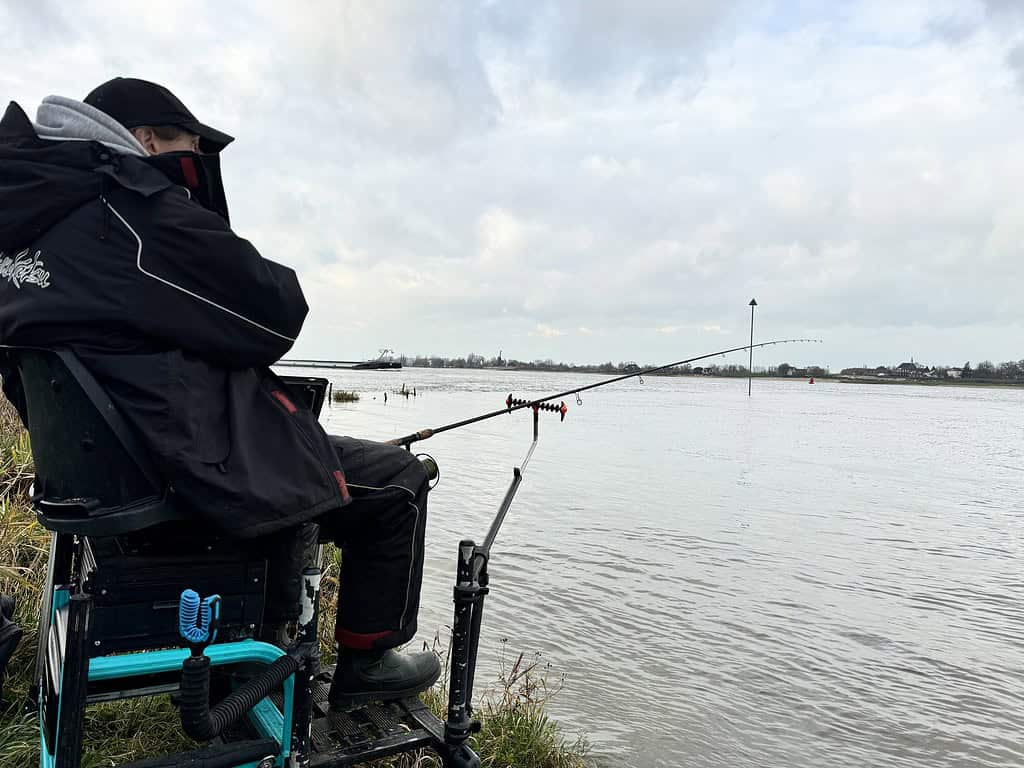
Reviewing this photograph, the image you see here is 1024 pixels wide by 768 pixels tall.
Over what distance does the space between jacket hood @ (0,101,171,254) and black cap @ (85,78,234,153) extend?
31 cm

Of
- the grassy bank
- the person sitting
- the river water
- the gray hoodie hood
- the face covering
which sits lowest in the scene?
the river water

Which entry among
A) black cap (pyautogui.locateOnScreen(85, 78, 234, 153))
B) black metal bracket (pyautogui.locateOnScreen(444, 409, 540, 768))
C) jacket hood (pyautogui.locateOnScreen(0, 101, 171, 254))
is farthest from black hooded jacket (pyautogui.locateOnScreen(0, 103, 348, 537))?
black metal bracket (pyautogui.locateOnScreen(444, 409, 540, 768))

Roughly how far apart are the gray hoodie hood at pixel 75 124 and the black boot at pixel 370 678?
1.75m

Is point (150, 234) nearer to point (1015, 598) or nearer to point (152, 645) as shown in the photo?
point (152, 645)

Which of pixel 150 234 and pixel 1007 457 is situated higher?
pixel 150 234

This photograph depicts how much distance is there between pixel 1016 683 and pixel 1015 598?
218cm

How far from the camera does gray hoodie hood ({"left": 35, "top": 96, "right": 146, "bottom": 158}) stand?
194 cm

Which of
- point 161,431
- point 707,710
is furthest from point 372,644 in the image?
point 707,710

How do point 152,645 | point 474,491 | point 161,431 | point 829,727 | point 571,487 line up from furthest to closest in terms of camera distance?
1. point 571,487
2. point 474,491
3. point 829,727
4. point 152,645
5. point 161,431

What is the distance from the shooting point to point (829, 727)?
450cm

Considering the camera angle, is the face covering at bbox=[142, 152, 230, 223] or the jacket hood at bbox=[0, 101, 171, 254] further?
the face covering at bbox=[142, 152, 230, 223]

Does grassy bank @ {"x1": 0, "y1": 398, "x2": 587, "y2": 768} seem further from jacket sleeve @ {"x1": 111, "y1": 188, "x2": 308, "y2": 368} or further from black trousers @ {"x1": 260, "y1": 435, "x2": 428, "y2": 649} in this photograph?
jacket sleeve @ {"x1": 111, "y1": 188, "x2": 308, "y2": 368}

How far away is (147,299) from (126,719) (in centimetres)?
187

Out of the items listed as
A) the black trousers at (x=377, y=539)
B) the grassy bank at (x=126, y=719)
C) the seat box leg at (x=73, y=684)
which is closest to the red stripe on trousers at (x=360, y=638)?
the black trousers at (x=377, y=539)
